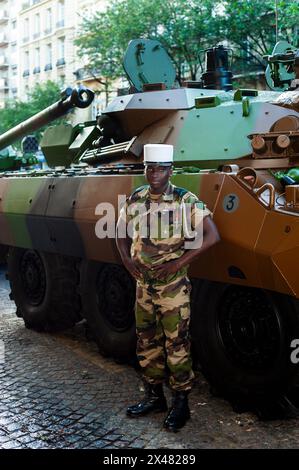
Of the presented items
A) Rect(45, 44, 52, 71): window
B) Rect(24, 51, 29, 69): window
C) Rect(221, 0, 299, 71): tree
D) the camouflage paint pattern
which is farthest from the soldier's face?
Rect(24, 51, 29, 69): window

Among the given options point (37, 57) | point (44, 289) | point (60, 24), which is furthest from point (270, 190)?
point (37, 57)

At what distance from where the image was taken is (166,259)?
4.93 meters

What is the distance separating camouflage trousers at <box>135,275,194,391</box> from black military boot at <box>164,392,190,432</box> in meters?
0.07

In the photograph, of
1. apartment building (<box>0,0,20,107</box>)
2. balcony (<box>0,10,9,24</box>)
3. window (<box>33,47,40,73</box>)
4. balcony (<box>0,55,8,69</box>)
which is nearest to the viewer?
window (<box>33,47,40,73</box>)

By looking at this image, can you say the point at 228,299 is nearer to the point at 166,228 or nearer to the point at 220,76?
the point at 166,228

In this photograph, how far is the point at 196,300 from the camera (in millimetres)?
5547

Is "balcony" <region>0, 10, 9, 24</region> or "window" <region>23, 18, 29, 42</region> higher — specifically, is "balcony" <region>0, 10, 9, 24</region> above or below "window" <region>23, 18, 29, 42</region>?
above

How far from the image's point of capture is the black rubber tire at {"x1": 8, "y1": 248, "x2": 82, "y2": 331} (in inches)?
299

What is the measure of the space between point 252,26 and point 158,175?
2001cm

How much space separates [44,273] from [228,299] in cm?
296

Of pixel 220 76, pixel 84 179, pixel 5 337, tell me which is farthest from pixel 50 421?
pixel 220 76

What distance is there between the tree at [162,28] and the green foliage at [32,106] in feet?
26.7

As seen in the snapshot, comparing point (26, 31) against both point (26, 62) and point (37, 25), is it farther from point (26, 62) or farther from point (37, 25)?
point (37, 25)

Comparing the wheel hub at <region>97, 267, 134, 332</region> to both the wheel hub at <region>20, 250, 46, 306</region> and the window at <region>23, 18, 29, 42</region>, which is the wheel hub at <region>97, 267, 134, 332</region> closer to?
the wheel hub at <region>20, 250, 46, 306</region>
